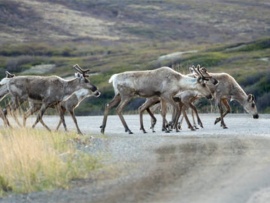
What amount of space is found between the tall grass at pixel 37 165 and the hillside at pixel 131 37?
2771 cm

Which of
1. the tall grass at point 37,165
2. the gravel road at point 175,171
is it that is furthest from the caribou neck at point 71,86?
the tall grass at point 37,165

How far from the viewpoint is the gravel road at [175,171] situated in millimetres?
13242

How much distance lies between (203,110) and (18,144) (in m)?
27.8

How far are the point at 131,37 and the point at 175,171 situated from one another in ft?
328

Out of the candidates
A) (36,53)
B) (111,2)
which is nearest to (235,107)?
(36,53)

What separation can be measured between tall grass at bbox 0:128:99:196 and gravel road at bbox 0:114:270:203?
1.03ft

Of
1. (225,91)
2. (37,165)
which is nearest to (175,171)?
(37,165)

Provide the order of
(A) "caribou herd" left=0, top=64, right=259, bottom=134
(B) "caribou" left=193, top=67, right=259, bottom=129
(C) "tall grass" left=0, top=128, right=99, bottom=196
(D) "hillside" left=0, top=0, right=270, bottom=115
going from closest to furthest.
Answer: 1. (C) "tall grass" left=0, top=128, right=99, bottom=196
2. (A) "caribou herd" left=0, top=64, right=259, bottom=134
3. (B) "caribou" left=193, top=67, right=259, bottom=129
4. (D) "hillside" left=0, top=0, right=270, bottom=115

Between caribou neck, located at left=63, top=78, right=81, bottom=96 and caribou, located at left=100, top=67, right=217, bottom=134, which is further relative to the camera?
caribou neck, located at left=63, top=78, right=81, bottom=96

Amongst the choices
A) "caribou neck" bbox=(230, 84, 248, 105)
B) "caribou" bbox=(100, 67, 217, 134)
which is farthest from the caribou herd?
"caribou neck" bbox=(230, 84, 248, 105)

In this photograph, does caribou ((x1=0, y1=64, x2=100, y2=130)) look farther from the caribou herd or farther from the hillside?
the hillside

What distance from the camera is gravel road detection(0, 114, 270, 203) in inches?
521

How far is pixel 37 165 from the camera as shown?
15.7 meters

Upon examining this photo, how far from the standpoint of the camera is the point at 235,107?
44969 mm
